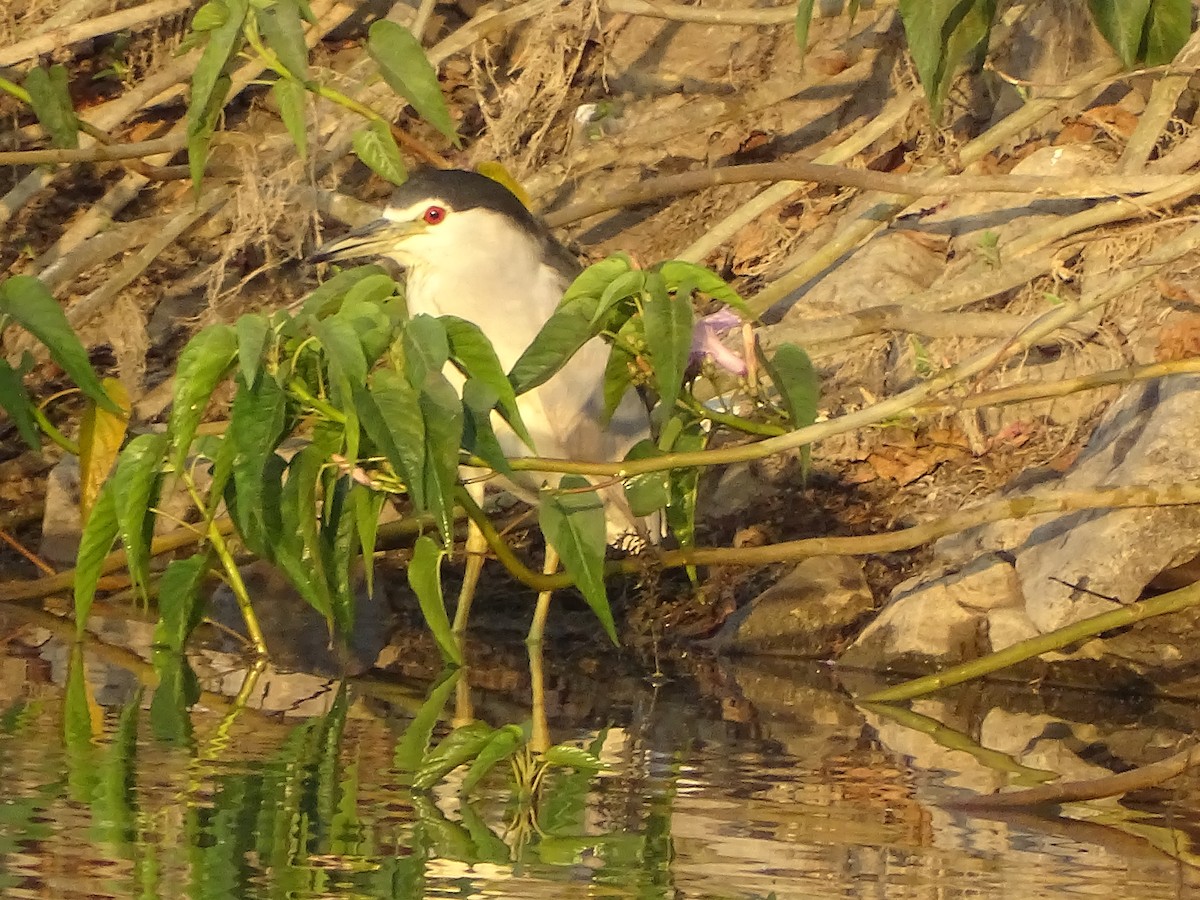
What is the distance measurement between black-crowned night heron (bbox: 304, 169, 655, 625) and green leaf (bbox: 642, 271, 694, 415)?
6.39 feet

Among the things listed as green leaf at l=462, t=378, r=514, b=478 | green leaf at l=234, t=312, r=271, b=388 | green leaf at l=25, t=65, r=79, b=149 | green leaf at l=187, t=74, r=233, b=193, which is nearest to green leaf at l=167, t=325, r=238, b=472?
green leaf at l=234, t=312, r=271, b=388

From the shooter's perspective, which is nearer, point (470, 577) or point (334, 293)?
point (334, 293)

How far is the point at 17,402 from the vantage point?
184 inches

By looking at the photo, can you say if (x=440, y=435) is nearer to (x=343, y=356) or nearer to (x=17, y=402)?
(x=343, y=356)

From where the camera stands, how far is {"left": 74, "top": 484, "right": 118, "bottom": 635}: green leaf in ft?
13.5

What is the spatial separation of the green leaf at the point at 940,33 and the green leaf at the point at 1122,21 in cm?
23

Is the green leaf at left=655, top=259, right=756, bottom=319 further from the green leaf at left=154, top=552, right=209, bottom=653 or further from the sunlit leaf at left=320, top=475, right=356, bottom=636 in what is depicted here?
the green leaf at left=154, top=552, right=209, bottom=653

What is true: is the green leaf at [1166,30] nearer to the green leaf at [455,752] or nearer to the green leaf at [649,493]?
the green leaf at [649,493]

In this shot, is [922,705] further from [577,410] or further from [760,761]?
[577,410]

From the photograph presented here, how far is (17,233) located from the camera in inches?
318

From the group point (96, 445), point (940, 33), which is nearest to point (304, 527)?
point (940, 33)

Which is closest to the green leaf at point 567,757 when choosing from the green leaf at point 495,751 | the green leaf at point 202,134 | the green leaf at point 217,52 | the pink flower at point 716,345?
the green leaf at point 495,751

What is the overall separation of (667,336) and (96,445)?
7.04ft

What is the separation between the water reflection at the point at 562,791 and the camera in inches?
107
